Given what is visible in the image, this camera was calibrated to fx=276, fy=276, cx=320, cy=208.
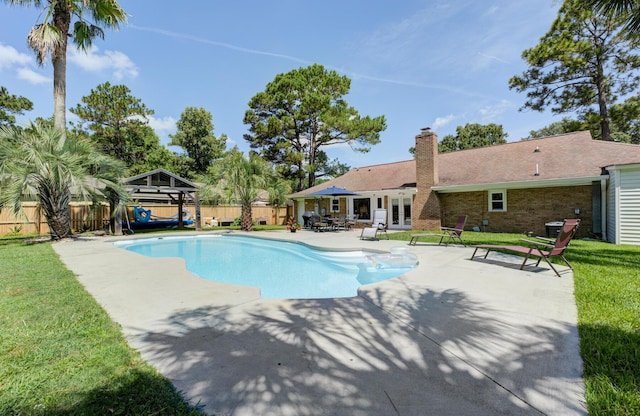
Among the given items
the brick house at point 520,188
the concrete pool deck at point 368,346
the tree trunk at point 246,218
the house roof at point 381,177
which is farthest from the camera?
the house roof at point 381,177

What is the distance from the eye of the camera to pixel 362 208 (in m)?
20.3

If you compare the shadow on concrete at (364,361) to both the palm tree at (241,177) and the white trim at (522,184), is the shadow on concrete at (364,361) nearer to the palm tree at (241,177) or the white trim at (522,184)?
the white trim at (522,184)

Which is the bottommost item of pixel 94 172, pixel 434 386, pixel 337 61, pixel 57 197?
pixel 434 386

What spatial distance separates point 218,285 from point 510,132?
161 ft

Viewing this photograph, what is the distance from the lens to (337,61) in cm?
2041

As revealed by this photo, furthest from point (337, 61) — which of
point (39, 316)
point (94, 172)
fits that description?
point (39, 316)

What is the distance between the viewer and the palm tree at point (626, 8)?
6.96 metres

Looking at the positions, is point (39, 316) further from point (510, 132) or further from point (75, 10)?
point (510, 132)

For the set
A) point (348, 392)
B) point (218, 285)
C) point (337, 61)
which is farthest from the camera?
point (337, 61)

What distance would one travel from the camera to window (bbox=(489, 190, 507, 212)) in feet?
48.1

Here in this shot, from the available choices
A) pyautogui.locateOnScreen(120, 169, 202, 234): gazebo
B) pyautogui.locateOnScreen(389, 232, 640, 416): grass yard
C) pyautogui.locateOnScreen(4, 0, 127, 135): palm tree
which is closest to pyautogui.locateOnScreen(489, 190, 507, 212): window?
pyautogui.locateOnScreen(389, 232, 640, 416): grass yard

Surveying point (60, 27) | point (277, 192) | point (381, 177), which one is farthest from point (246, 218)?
point (60, 27)

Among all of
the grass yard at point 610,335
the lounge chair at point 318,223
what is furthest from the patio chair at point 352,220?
the grass yard at point 610,335

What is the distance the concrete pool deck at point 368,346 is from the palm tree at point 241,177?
12705 mm
